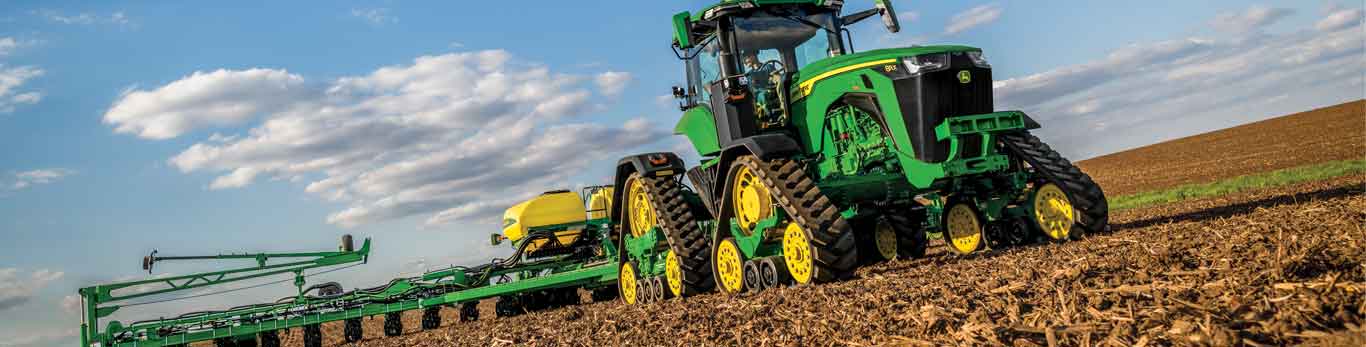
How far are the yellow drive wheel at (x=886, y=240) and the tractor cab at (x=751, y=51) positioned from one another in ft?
6.54

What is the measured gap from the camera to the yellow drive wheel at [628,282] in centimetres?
1092

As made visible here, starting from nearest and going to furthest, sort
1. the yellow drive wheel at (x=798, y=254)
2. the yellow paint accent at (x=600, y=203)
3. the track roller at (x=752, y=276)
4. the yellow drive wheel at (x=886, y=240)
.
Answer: the yellow drive wheel at (x=798, y=254) < the track roller at (x=752, y=276) < the yellow drive wheel at (x=886, y=240) < the yellow paint accent at (x=600, y=203)

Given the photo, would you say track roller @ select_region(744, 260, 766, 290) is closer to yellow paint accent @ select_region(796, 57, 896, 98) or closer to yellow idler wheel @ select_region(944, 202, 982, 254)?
yellow paint accent @ select_region(796, 57, 896, 98)

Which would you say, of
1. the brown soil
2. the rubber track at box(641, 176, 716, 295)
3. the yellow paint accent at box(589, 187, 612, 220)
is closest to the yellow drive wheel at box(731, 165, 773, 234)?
the rubber track at box(641, 176, 716, 295)

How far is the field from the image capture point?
3420mm

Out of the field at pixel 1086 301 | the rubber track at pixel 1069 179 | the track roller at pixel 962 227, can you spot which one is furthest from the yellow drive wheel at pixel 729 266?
the rubber track at pixel 1069 179

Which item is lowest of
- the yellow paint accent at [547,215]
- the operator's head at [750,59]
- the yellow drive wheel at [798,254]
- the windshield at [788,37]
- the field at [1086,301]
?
→ the field at [1086,301]

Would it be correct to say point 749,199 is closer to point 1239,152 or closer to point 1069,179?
point 1069,179

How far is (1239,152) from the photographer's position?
35250 mm

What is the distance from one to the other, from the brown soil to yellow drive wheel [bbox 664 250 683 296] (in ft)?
71.0

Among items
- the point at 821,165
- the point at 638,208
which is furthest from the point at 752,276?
the point at 638,208

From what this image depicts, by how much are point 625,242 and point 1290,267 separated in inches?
306

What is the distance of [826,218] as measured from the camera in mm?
7691

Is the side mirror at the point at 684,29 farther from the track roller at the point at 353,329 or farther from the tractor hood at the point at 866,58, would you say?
the track roller at the point at 353,329
